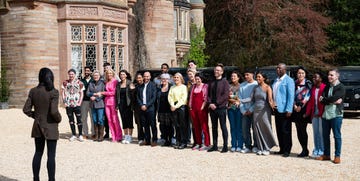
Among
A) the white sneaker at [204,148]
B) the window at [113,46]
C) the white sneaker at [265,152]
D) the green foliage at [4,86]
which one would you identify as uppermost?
the window at [113,46]

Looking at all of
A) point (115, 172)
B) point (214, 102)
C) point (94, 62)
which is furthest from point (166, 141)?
point (94, 62)

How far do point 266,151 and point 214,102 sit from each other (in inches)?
55.9

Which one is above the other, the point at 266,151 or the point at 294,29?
the point at 294,29

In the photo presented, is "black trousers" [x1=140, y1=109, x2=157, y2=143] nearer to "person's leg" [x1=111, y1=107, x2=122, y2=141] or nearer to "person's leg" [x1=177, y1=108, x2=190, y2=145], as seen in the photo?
"person's leg" [x1=177, y1=108, x2=190, y2=145]

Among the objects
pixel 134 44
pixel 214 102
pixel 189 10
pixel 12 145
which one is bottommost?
pixel 12 145

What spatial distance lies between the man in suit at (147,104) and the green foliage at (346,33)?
24.5m

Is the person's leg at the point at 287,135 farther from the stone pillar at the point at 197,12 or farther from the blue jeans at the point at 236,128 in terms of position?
the stone pillar at the point at 197,12

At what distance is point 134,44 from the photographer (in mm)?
25703

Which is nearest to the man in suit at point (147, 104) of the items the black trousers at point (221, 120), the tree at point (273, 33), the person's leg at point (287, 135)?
the black trousers at point (221, 120)

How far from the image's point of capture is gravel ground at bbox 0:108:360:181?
7703 millimetres

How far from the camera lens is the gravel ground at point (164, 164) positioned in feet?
25.3

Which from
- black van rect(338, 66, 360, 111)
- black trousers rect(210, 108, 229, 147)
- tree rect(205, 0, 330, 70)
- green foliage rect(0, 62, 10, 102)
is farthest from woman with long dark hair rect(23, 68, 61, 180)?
tree rect(205, 0, 330, 70)

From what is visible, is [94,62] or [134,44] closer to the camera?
[94,62]

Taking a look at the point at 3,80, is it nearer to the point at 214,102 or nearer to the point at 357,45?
the point at 214,102
